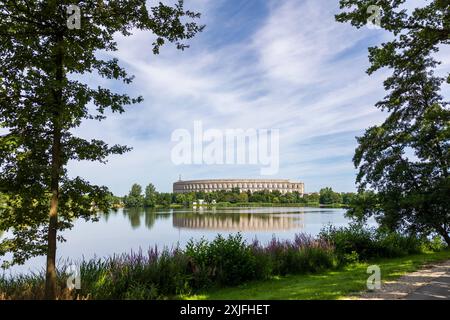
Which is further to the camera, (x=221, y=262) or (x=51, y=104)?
(x=221, y=262)

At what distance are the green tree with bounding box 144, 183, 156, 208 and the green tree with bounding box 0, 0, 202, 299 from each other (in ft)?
397

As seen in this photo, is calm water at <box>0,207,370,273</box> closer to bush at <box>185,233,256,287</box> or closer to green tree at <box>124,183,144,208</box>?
bush at <box>185,233,256,287</box>

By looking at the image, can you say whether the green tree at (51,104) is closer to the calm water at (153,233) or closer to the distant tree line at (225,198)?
the calm water at (153,233)

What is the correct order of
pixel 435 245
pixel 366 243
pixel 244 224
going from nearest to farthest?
pixel 366 243, pixel 435 245, pixel 244 224

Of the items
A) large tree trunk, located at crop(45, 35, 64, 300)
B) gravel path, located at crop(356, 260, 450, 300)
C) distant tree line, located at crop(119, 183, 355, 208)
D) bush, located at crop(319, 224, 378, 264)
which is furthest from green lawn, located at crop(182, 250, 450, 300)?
distant tree line, located at crop(119, 183, 355, 208)

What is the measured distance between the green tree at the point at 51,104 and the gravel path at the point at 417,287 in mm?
6230

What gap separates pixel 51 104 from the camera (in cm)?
670

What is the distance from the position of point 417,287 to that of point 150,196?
12595cm

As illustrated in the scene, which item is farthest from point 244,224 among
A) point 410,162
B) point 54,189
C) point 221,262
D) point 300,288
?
point 54,189

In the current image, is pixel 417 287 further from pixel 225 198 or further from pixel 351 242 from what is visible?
pixel 225 198

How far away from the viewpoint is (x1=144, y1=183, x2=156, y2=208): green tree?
126 metres
